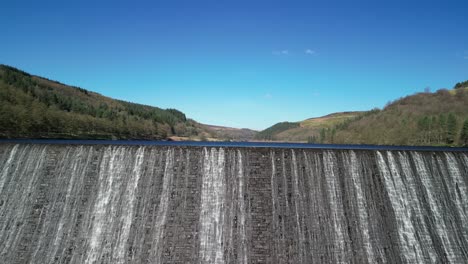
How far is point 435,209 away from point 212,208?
10.9 metres

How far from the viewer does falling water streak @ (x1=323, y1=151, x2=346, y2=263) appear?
14.6m

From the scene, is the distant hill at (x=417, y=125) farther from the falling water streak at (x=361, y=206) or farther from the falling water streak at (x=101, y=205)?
the falling water streak at (x=101, y=205)

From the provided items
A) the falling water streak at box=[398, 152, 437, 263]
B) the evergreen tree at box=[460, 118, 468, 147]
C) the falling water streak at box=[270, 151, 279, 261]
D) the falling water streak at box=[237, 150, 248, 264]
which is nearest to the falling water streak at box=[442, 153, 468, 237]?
the falling water streak at box=[398, 152, 437, 263]

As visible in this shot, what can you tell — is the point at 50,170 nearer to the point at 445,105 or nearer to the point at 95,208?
the point at 95,208

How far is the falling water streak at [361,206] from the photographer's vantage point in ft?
48.2

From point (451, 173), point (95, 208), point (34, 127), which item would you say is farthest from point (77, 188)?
point (34, 127)

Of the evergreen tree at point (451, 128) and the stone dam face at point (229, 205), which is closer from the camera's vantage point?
the stone dam face at point (229, 205)

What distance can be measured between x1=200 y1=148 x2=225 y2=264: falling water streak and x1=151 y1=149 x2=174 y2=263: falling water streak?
5.48 ft

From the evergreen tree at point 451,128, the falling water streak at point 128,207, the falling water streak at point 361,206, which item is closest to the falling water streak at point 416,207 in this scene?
the falling water streak at point 361,206

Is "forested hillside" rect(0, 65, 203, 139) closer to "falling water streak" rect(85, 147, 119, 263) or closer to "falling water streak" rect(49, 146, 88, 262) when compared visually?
"falling water streak" rect(49, 146, 88, 262)

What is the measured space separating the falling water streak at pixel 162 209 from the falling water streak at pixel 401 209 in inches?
425

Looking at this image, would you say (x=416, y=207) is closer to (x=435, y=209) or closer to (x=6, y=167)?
(x=435, y=209)

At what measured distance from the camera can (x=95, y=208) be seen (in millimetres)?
15297

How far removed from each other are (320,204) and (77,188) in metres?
11.8
